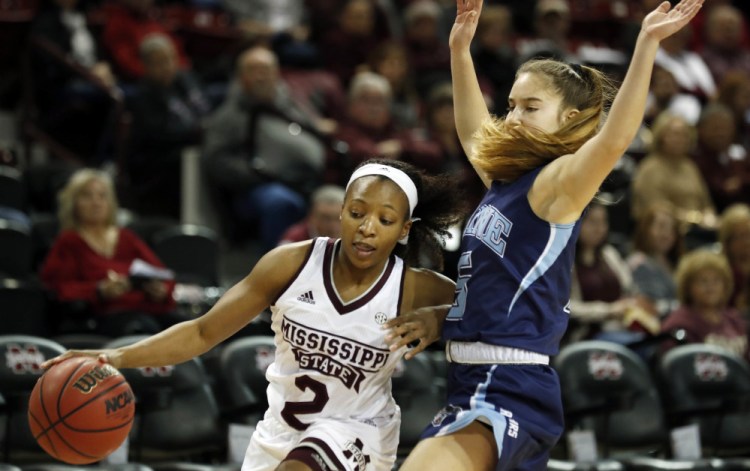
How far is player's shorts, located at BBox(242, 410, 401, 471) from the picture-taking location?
3.91 m

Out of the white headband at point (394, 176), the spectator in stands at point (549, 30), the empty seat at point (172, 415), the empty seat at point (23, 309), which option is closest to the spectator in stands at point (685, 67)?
the spectator in stands at point (549, 30)

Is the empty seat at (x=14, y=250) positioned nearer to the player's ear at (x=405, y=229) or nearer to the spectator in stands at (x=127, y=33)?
the spectator in stands at (x=127, y=33)

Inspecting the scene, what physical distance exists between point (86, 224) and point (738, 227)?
467 centimetres

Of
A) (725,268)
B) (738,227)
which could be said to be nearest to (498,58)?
(738,227)

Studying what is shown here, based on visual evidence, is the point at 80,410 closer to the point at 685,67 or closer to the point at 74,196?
the point at 74,196

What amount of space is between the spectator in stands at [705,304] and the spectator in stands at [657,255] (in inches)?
17.2

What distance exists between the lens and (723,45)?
489 inches

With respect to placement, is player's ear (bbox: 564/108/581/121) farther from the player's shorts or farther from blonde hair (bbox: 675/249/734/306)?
blonde hair (bbox: 675/249/734/306)

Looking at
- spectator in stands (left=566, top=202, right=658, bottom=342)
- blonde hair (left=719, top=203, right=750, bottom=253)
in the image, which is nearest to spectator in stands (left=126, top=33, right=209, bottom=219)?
spectator in stands (left=566, top=202, right=658, bottom=342)

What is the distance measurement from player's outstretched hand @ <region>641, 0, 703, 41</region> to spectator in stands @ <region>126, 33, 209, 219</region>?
19.5ft

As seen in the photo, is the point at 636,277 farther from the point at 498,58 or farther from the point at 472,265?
the point at 472,265

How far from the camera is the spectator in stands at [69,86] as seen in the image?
361 inches

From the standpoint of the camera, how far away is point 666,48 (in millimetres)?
11906

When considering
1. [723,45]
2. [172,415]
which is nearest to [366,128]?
[172,415]
